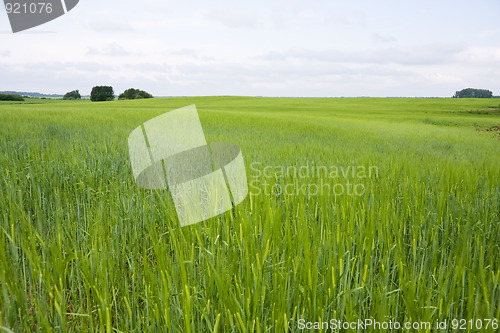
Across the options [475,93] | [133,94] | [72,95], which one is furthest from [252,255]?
[475,93]

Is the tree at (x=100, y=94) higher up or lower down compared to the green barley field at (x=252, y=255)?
higher up

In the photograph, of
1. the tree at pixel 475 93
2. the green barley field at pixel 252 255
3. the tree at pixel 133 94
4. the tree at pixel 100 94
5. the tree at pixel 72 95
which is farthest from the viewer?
the tree at pixel 475 93

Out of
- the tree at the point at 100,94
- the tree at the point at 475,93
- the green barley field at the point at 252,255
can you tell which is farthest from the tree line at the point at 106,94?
the tree at the point at 475,93

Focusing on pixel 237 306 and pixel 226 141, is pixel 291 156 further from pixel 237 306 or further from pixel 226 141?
pixel 237 306

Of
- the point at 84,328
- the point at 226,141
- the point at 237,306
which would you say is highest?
the point at 226,141

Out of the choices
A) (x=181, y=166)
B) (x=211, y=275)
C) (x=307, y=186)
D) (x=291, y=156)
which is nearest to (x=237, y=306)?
(x=211, y=275)

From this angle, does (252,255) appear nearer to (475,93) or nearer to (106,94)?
Answer: (106,94)

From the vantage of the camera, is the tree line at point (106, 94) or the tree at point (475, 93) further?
the tree at point (475, 93)

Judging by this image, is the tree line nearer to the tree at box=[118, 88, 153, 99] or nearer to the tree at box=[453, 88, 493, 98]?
the tree at box=[118, 88, 153, 99]

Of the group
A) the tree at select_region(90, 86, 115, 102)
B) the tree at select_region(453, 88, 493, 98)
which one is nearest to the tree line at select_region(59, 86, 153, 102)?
the tree at select_region(90, 86, 115, 102)

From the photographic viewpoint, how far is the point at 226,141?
5.40 meters

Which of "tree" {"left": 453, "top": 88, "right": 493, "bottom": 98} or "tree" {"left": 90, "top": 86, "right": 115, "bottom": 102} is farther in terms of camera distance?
"tree" {"left": 453, "top": 88, "right": 493, "bottom": 98}

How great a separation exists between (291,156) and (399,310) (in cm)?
288

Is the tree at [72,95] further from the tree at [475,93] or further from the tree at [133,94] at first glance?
the tree at [475,93]
